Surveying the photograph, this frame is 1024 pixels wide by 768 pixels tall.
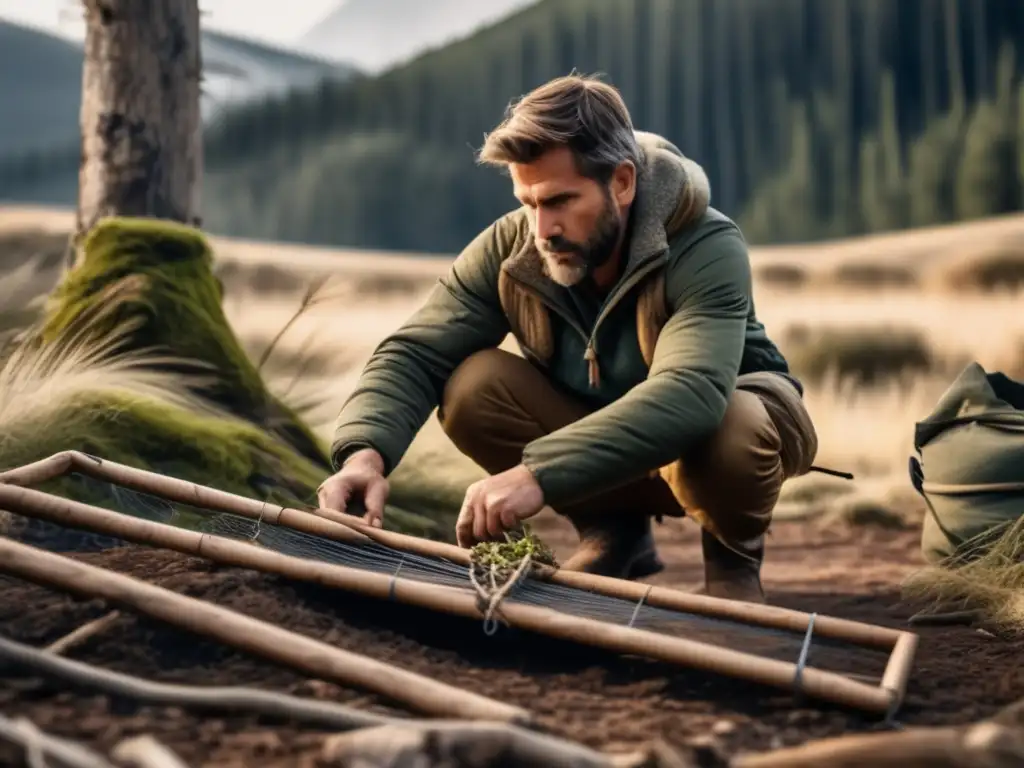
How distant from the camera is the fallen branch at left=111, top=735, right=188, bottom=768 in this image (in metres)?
1.84

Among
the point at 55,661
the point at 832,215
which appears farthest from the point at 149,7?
the point at 832,215

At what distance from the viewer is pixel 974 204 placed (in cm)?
834

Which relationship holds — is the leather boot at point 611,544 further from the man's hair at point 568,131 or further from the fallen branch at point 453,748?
the fallen branch at point 453,748

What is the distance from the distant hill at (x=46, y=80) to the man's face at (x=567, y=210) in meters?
5.39

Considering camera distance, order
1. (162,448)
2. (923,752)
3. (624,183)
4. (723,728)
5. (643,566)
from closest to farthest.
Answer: (923,752), (723,728), (624,183), (643,566), (162,448)

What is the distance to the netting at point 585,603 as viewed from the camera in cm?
275

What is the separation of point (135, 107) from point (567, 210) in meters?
2.43

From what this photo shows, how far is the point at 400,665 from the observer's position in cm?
261

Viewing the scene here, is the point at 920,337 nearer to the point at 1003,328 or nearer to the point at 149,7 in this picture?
the point at 1003,328

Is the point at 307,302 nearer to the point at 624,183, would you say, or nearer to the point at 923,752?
the point at 624,183

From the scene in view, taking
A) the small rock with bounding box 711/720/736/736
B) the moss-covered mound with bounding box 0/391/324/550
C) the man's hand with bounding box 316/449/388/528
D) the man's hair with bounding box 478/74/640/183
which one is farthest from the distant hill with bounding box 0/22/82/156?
the small rock with bounding box 711/720/736/736

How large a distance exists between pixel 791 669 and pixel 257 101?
6.52 m

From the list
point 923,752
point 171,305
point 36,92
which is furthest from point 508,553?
point 36,92

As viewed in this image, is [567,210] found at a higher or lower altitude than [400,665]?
higher
